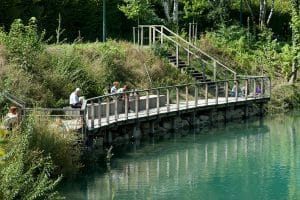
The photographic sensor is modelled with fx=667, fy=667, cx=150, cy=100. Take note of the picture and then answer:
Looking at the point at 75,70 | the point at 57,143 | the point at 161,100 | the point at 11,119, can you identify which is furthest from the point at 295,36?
the point at 11,119

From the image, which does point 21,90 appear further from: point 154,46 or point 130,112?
point 154,46

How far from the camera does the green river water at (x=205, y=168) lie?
779 inches

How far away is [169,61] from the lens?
36.2 metres

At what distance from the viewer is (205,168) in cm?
2375

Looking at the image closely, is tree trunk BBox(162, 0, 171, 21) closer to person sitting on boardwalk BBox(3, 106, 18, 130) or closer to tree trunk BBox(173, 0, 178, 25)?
tree trunk BBox(173, 0, 178, 25)

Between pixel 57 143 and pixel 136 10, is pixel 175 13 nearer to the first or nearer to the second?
pixel 136 10

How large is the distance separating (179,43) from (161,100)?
853 cm

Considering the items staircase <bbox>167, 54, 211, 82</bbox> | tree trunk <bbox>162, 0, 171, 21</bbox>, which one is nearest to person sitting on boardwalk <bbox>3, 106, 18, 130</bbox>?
staircase <bbox>167, 54, 211, 82</bbox>

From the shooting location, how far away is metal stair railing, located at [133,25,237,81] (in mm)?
36469

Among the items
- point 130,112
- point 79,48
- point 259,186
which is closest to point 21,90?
point 130,112

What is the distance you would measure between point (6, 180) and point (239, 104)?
2335cm

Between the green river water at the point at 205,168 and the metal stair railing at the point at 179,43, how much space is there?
19.0 feet

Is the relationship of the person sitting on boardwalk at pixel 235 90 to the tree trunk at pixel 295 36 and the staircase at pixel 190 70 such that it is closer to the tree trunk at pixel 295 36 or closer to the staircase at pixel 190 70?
the staircase at pixel 190 70

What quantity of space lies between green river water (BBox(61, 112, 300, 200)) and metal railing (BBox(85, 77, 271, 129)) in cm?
128
